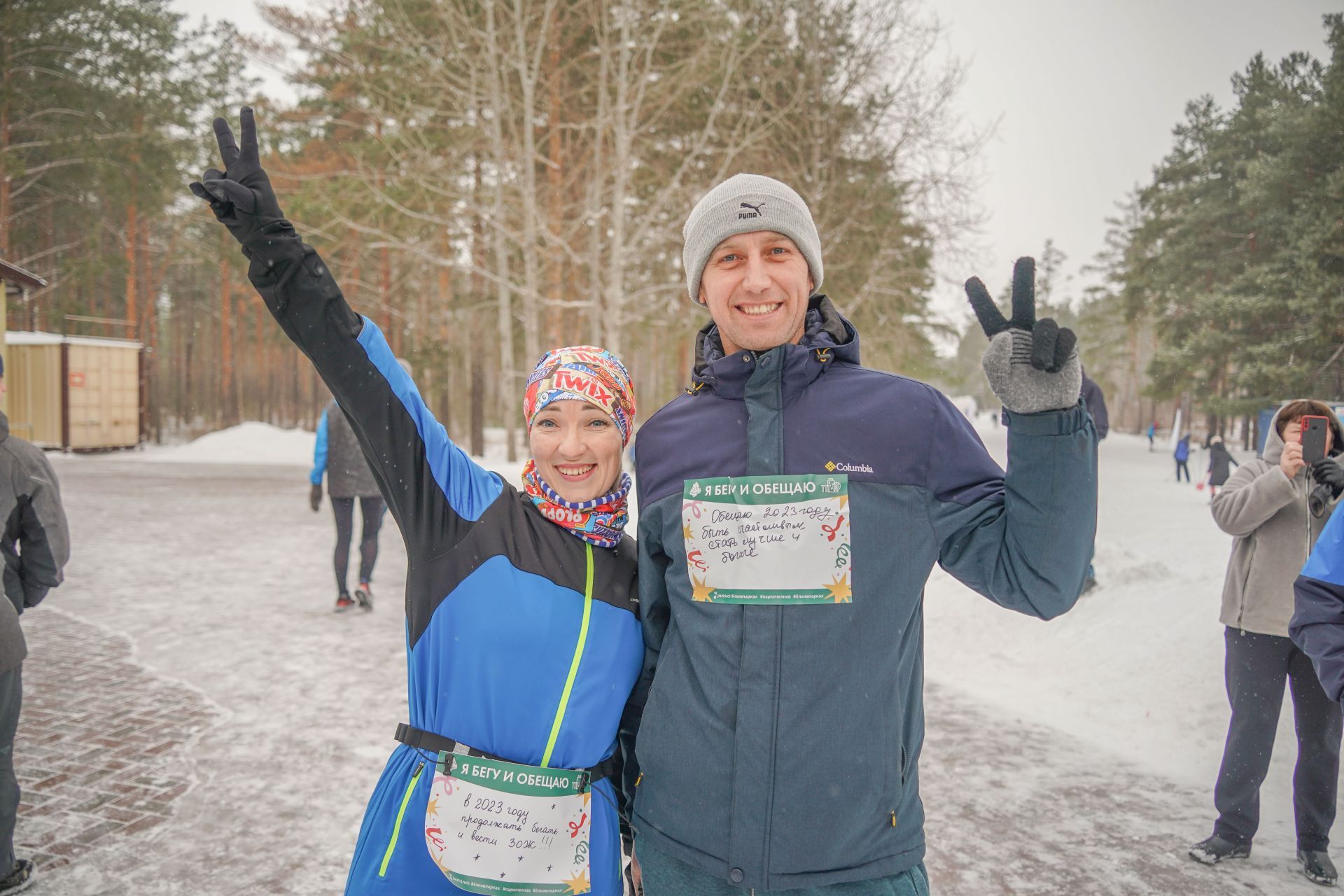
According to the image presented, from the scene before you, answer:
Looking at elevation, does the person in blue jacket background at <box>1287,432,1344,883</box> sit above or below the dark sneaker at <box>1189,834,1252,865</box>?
above

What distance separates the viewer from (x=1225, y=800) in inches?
145

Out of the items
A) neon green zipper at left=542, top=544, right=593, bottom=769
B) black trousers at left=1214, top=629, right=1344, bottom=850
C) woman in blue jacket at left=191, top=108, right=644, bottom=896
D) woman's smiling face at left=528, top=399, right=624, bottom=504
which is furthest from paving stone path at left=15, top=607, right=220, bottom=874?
black trousers at left=1214, top=629, right=1344, bottom=850

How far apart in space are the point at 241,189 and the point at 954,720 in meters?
5.14

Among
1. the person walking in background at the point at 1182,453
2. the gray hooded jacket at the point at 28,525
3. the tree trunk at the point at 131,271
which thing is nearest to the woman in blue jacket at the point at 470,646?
the gray hooded jacket at the point at 28,525

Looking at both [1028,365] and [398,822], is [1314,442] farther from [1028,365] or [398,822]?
[398,822]

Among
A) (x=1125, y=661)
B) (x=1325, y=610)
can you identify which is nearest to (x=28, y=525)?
(x=1325, y=610)

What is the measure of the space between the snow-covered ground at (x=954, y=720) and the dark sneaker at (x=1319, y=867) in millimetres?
67

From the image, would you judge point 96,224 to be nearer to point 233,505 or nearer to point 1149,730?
point 233,505

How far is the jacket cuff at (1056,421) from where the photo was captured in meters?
1.50

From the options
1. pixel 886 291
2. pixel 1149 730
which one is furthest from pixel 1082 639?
pixel 886 291

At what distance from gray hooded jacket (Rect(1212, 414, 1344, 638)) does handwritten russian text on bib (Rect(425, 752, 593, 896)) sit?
3.42m

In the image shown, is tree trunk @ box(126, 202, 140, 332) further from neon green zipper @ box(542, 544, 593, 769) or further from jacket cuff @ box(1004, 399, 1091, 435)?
jacket cuff @ box(1004, 399, 1091, 435)

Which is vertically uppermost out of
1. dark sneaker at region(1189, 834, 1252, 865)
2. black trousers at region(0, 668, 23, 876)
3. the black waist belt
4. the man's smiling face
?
the man's smiling face

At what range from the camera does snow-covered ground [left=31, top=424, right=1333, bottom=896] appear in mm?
3502
